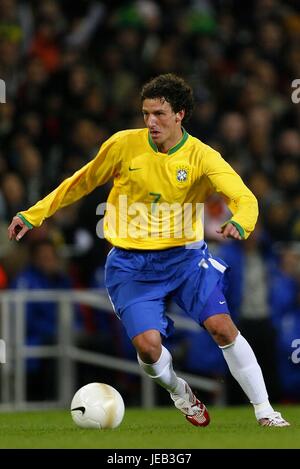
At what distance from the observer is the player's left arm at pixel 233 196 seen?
7734 millimetres

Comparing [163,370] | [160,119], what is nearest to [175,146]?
[160,119]

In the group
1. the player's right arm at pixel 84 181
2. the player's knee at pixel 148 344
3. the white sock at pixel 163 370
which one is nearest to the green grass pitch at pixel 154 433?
the white sock at pixel 163 370

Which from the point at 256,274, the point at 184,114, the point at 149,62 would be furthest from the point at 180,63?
the point at 184,114

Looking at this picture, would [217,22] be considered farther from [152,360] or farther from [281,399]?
[152,360]

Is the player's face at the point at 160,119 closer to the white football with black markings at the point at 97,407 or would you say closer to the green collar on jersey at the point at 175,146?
the green collar on jersey at the point at 175,146

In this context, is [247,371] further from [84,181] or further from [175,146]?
[84,181]

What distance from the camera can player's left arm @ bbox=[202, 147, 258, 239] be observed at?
773 centimetres

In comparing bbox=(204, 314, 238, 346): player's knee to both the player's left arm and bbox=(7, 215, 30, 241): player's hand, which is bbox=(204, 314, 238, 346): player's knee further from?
bbox=(7, 215, 30, 241): player's hand

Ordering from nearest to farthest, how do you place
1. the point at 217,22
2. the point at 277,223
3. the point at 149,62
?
the point at 277,223, the point at 149,62, the point at 217,22

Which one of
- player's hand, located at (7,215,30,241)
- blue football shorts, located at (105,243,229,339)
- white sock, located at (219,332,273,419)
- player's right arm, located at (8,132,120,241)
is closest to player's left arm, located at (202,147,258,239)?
blue football shorts, located at (105,243,229,339)

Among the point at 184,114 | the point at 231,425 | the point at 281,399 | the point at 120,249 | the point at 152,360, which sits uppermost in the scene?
the point at 184,114

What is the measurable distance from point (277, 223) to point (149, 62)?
282 cm

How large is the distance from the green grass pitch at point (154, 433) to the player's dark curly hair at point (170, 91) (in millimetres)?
2013

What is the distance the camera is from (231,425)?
8898mm
